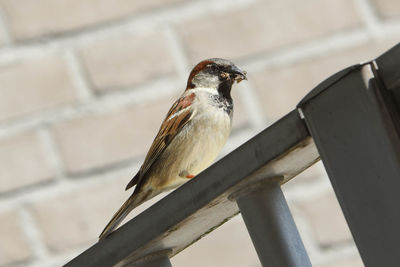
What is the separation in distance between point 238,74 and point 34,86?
37 centimetres

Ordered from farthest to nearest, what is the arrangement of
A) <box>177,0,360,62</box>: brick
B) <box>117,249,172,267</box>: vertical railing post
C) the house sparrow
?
1. <box>177,0,360,62</box>: brick
2. the house sparrow
3. <box>117,249,172,267</box>: vertical railing post

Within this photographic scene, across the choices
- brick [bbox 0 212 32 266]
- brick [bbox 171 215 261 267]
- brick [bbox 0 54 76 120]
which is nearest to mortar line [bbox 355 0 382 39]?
brick [bbox 171 215 261 267]

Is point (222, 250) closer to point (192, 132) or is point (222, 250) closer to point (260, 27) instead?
point (192, 132)

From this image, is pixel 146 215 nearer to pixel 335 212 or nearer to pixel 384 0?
pixel 335 212

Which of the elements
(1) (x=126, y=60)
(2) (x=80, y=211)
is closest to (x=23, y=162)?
(2) (x=80, y=211)

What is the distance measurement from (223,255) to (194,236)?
73 centimetres

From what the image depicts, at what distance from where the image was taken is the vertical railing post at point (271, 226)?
527 millimetres

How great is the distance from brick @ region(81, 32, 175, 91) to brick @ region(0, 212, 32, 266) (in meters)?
0.26

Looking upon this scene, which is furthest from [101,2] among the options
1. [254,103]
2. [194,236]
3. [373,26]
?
[194,236]

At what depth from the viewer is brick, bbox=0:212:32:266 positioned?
133 cm

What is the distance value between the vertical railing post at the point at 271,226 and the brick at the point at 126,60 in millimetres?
872

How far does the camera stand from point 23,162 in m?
1.38

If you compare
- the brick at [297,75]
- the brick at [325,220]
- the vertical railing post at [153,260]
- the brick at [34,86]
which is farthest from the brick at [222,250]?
the vertical railing post at [153,260]

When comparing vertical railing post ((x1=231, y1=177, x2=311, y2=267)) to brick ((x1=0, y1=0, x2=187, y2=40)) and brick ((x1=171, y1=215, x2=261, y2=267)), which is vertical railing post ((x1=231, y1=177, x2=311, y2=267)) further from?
brick ((x1=0, y1=0, x2=187, y2=40))
